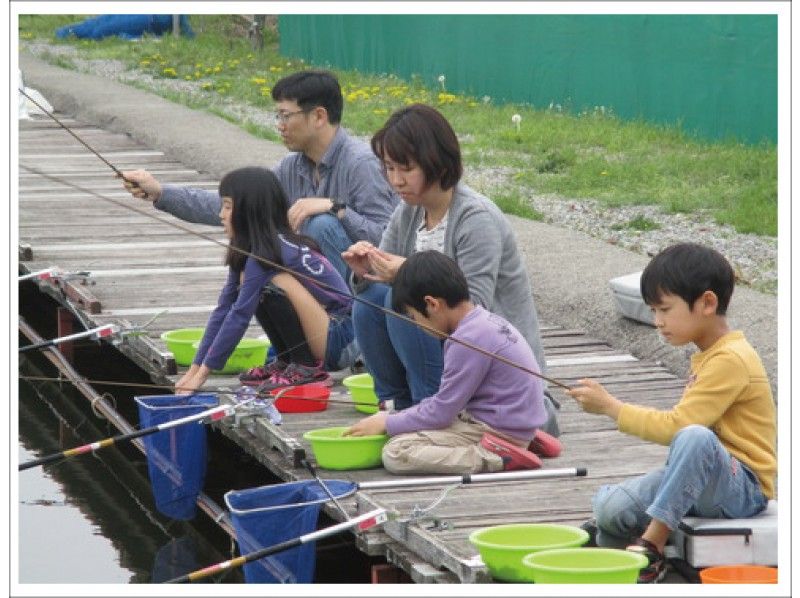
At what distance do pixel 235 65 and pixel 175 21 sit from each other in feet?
10.9

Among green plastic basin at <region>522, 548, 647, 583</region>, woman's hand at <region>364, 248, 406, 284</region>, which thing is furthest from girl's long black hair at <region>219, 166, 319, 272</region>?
green plastic basin at <region>522, 548, 647, 583</region>

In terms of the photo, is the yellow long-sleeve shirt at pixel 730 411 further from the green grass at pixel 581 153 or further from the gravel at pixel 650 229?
the green grass at pixel 581 153

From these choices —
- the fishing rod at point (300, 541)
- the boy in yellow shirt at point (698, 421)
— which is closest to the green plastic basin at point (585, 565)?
the boy in yellow shirt at point (698, 421)

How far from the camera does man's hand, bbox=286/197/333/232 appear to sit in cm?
613

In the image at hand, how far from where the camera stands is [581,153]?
11438 millimetres

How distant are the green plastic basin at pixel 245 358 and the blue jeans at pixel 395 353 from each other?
41.4 inches

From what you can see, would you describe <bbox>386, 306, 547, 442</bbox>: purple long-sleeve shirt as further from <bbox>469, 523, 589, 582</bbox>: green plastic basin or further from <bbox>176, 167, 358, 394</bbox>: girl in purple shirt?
<bbox>176, 167, 358, 394</bbox>: girl in purple shirt

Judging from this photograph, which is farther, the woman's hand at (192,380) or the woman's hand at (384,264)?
the woman's hand at (192,380)

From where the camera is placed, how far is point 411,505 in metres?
4.64

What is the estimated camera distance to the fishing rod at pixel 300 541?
421cm

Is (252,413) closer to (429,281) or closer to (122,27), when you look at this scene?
(429,281)

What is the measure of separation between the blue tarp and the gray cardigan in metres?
17.4

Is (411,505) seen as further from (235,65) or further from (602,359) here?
(235,65)

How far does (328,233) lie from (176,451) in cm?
100
